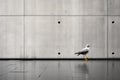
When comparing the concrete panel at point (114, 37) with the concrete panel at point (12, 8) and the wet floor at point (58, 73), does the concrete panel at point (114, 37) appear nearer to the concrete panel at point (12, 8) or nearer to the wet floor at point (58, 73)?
the concrete panel at point (12, 8)

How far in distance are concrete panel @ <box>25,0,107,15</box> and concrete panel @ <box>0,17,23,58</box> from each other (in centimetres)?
107

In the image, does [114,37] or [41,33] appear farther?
[41,33]

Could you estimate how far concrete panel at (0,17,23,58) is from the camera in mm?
18281

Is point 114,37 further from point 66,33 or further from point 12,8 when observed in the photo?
point 12,8

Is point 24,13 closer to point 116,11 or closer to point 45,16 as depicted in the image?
point 45,16

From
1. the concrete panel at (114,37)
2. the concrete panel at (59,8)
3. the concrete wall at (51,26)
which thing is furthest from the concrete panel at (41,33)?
the concrete panel at (114,37)

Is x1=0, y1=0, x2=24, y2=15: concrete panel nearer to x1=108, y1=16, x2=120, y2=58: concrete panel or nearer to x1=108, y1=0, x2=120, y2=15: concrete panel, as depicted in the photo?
x1=108, y1=0, x2=120, y2=15: concrete panel

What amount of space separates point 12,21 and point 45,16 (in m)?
2.15

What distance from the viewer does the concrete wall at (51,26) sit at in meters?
18.3

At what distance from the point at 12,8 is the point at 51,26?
2770 millimetres

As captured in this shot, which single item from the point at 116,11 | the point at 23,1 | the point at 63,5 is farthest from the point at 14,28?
the point at 116,11

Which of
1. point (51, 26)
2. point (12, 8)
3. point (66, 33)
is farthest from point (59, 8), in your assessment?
point (12, 8)

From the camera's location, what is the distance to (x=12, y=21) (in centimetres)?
1834

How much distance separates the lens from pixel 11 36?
18.3 meters
